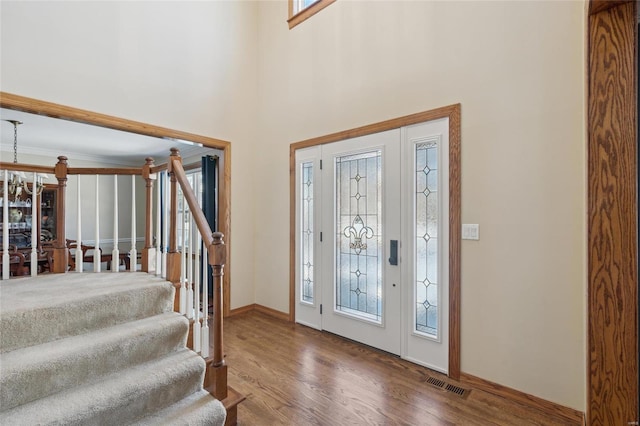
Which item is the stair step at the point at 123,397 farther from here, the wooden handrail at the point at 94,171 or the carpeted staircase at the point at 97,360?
the wooden handrail at the point at 94,171

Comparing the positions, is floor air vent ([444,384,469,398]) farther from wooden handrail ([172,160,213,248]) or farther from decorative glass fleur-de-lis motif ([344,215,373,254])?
wooden handrail ([172,160,213,248])

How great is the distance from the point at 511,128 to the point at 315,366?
7.80 feet

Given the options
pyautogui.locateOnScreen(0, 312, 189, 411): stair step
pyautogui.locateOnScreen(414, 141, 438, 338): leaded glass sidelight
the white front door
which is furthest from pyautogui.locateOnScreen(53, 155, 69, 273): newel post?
pyautogui.locateOnScreen(414, 141, 438, 338): leaded glass sidelight

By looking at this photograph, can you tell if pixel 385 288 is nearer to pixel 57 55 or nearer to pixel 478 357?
pixel 478 357

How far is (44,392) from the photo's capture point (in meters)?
1.60

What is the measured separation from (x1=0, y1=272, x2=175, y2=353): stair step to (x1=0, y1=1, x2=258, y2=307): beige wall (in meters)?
1.54

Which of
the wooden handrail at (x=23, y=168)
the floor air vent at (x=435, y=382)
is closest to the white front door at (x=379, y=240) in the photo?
the floor air vent at (x=435, y=382)

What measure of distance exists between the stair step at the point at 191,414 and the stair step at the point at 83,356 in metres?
0.35

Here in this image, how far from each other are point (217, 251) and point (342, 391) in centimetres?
135

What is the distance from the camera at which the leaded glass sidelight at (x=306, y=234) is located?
3549 mm

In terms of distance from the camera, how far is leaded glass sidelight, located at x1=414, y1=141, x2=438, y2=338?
257cm

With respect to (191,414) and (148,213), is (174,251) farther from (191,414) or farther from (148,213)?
(191,414)

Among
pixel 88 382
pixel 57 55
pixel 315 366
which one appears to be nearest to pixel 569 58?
pixel 315 366

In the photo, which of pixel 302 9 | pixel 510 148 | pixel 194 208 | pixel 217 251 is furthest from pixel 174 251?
pixel 302 9
